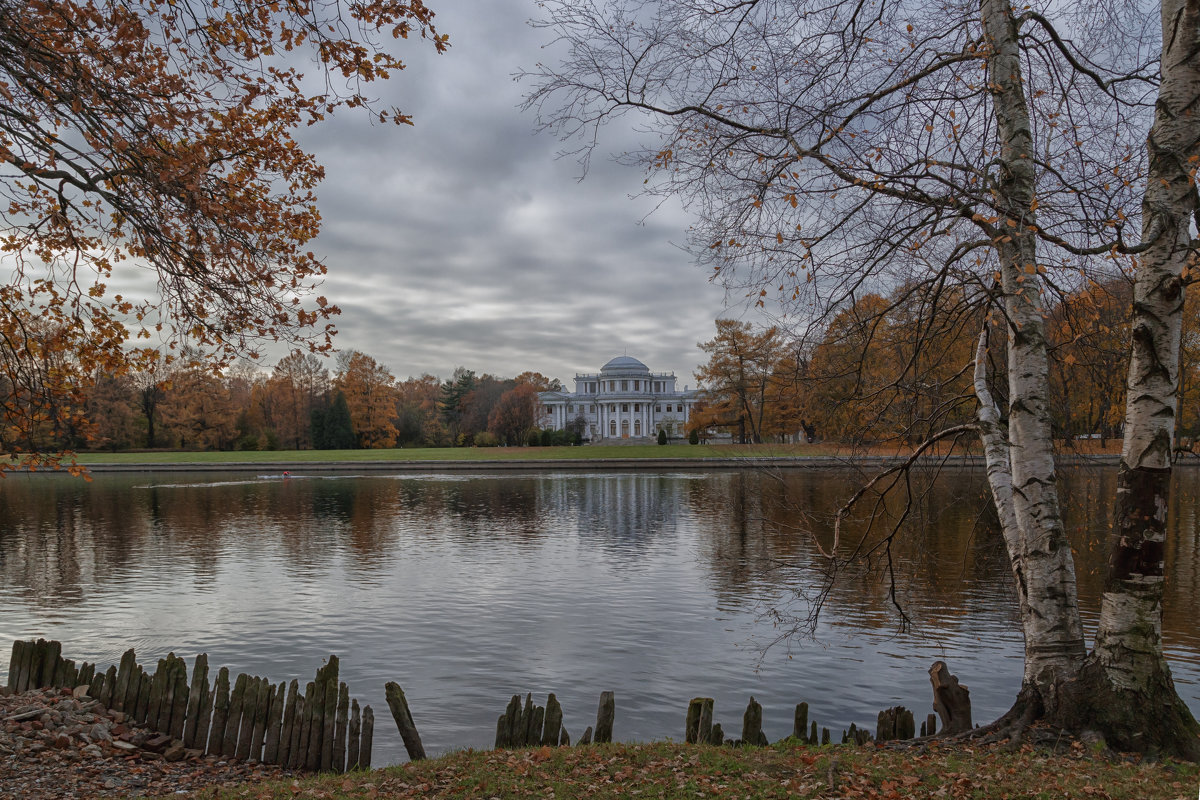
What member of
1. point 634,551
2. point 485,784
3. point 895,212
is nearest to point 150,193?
point 485,784

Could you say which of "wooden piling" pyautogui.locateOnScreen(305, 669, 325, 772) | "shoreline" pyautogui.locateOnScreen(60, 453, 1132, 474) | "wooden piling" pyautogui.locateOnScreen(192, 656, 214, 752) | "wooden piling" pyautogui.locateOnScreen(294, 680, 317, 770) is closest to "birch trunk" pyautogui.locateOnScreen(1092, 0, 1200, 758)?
"wooden piling" pyautogui.locateOnScreen(305, 669, 325, 772)

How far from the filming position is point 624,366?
13400 centimetres

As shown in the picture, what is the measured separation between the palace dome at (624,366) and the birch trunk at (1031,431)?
12647 centimetres

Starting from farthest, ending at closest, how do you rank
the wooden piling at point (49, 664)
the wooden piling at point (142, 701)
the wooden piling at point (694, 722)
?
the wooden piling at point (49, 664), the wooden piling at point (142, 701), the wooden piling at point (694, 722)

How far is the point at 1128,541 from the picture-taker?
617cm

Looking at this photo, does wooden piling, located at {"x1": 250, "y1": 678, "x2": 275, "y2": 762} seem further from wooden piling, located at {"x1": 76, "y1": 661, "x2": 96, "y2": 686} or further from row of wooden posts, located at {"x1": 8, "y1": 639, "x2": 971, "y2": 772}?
wooden piling, located at {"x1": 76, "y1": 661, "x2": 96, "y2": 686}

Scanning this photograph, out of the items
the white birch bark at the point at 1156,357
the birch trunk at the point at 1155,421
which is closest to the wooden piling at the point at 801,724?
the birch trunk at the point at 1155,421

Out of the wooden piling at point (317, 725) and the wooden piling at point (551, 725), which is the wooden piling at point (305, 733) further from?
the wooden piling at point (551, 725)

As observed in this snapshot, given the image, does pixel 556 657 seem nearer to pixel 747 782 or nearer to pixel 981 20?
pixel 747 782

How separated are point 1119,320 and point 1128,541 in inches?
A: 107

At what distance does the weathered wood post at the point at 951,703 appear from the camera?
7.73m

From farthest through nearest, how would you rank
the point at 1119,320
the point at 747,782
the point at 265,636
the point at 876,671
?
1. the point at 265,636
2. the point at 876,671
3. the point at 1119,320
4. the point at 747,782

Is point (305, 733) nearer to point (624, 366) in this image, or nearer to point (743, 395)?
point (743, 395)

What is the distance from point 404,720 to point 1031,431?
20.8 feet
